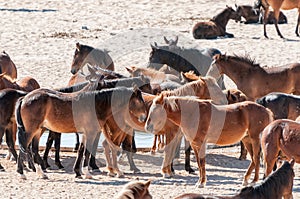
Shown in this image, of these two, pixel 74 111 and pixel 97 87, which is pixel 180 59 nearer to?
pixel 97 87

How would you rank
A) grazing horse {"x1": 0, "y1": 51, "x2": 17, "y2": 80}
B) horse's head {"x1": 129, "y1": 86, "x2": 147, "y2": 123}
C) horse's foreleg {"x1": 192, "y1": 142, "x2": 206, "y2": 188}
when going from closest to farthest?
1. horse's foreleg {"x1": 192, "y1": 142, "x2": 206, "y2": 188}
2. horse's head {"x1": 129, "y1": 86, "x2": 147, "y2": 123}
3. grazing horse {"x1": 0, "y1": 51, "x2": 17, "y2": 80}

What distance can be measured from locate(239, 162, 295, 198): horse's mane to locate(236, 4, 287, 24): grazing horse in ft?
53.6

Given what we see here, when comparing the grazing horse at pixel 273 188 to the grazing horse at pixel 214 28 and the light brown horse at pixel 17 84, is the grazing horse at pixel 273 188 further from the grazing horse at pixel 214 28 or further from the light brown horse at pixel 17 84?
the grazing horse at pixel 214 28

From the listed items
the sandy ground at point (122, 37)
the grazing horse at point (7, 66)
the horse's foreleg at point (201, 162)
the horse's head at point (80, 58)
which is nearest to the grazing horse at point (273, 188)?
the horse's foreleg at point (201, 162)

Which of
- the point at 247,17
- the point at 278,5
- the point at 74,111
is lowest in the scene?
the point at 247,17

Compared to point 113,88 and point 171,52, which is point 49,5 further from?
point 113,88

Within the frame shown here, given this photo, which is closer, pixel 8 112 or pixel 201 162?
pixel 201 162

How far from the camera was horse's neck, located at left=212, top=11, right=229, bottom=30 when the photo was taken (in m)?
25.7

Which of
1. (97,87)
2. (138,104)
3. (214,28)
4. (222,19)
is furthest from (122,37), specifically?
(138,104)

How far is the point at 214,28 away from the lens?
25281mm

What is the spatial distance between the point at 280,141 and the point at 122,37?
12.7 m

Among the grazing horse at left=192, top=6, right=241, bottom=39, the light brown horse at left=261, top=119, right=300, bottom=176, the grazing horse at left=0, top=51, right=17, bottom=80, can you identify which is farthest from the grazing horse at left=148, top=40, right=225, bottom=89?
the light brown horse at left=261, top=119, right=300, bottom=176

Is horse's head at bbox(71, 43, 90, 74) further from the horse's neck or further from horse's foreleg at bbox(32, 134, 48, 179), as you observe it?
the horse's neck

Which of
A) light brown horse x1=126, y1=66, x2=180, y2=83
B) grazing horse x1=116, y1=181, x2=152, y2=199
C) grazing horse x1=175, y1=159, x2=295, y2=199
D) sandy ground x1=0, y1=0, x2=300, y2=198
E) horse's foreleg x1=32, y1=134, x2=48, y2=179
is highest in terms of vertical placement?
grazing horse x1=116, y1=181, x2=152, y2=199
